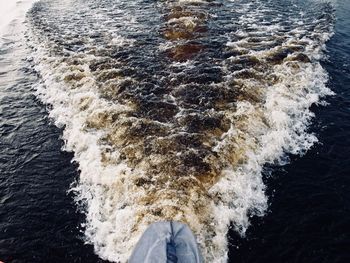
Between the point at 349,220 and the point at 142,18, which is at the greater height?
the point at 349,220

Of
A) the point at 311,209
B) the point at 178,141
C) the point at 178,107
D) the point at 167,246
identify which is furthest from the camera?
the point at 178,107

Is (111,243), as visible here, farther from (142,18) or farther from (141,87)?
(142,18)

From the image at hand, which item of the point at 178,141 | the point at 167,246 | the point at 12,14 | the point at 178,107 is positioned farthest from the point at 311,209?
the point at 12,14

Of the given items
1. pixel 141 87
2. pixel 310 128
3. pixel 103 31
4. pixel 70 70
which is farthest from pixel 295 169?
pixel 103 31

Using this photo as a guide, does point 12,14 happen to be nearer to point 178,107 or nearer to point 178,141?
point 178,107

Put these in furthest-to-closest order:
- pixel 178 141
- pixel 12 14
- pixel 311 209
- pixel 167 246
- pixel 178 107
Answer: pixel 12 14 < pixel 178 107 < pixel 178 141 < pixel 311 209 < pixel 167 246

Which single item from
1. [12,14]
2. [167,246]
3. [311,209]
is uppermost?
[167,246]

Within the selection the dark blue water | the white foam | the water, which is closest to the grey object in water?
the water
